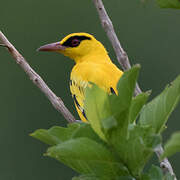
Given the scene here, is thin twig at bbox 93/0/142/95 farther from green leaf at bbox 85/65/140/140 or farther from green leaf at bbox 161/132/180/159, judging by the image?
green leaf at bbox 161/132/180/159

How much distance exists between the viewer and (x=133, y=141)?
1.28 meters

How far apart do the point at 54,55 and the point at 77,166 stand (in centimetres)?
637

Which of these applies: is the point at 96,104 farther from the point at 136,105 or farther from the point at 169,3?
the point at 169,3

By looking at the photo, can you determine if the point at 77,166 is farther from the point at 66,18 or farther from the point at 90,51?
the point at 66,18

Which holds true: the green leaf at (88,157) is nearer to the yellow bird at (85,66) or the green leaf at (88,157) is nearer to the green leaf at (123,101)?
the green leaf at (123,101)

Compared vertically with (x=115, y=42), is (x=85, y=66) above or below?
below

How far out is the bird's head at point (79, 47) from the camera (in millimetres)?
5023

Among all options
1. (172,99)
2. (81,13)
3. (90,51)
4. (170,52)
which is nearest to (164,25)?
(170,52)

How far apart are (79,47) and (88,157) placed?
157 inches

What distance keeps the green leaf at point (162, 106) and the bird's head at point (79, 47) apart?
363 centimetres

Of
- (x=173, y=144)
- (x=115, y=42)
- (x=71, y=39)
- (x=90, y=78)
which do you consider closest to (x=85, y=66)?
(x=90, y=78)

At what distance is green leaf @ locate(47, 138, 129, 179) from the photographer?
1.26 m

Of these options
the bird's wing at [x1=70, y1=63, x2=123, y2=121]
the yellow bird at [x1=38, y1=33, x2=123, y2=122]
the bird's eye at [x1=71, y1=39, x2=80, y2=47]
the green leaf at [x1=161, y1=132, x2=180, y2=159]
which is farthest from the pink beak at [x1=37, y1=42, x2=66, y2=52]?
the green leaf at [x1=161, y1=132, x2=180, y2=159]

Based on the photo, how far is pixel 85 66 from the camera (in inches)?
179
